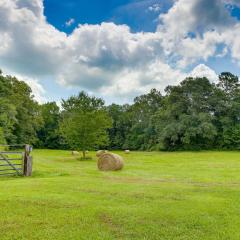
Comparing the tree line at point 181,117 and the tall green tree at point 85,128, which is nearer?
the tall green tree at point 85,128

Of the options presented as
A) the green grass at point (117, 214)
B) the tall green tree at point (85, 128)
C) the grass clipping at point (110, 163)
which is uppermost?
the tall green tree at point (85, 128)

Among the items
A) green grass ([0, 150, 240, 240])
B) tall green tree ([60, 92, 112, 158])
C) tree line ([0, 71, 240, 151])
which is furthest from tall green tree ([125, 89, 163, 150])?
green grass ([0, 150, 240, 240])

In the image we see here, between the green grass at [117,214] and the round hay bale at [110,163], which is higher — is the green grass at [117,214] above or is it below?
below

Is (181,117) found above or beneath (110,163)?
above

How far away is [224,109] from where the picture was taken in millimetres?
52500

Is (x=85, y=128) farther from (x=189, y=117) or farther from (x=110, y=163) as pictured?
(x=189, y=117)

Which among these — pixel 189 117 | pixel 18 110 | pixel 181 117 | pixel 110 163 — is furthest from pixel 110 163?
pixel 18 110

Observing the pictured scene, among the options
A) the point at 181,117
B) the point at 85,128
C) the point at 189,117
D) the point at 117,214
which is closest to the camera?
the point at 117,214

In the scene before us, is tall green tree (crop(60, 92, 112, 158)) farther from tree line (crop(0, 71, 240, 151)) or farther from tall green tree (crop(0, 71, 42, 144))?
tall green tree (crop(0, 71, 42, 144))

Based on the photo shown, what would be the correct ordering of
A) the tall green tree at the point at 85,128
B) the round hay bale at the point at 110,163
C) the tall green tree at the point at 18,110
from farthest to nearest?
the tall green tree at the point at 18,110 → the tall green tree at the point at 85,128 → the round hay bale at the point at 110,163

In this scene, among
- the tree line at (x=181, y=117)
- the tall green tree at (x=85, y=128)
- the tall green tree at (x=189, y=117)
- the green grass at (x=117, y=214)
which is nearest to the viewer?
the green grass at (x=117, y=214)

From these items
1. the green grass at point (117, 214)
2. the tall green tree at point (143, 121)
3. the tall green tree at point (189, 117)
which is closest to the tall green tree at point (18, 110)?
the tall green tree at point (143, 121)

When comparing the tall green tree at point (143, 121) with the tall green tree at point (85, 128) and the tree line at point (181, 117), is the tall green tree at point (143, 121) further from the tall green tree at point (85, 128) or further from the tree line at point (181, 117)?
the tall green tree at point (85, 128)

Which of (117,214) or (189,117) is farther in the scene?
(189,117)
